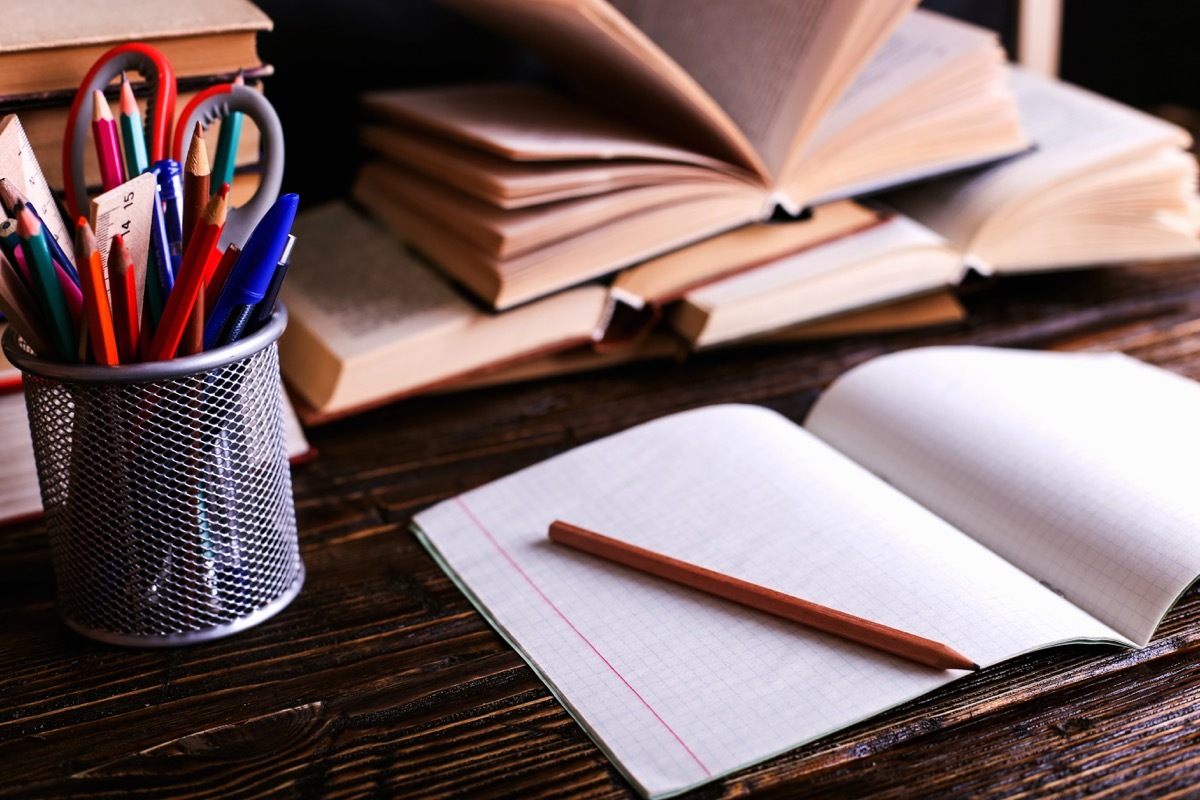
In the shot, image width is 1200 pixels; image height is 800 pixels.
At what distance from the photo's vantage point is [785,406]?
84 cm

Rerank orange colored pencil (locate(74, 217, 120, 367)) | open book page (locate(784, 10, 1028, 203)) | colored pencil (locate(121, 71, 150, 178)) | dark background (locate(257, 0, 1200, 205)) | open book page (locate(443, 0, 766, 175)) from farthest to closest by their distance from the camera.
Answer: dark background (locate(257, 0, 1200, 205))
open book page (locate(784, 10, 1028, 203))
open book page (locate(443, 0, 766, 175))
colored pencil (locate(121, 71, 150, 178))
orange colored pencil (locate(74, 217, 120, 367))

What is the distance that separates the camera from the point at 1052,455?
649 millimetres

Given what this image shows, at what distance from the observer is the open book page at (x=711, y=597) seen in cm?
52

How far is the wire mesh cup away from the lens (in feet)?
1.77

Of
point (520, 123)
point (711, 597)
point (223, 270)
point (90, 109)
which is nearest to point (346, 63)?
point (520, 123)

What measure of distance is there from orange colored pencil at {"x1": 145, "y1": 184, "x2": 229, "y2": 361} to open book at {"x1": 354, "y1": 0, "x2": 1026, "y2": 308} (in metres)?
0.32

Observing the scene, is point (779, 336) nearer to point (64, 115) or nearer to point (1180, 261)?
point (1180, 261)

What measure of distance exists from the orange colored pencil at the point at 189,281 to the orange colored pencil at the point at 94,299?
2 centimetres

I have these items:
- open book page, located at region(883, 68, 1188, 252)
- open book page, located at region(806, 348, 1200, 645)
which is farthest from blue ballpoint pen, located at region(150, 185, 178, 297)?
open book page, located at region(883, 68, 1188, 252)

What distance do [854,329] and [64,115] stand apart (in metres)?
0.59

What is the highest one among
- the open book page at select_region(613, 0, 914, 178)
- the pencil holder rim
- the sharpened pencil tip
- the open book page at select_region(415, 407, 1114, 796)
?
the open book page at select_region(613, 0, 914, 178)

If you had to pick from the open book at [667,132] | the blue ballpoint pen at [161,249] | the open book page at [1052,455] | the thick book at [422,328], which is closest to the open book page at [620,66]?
the open book at [667,132]

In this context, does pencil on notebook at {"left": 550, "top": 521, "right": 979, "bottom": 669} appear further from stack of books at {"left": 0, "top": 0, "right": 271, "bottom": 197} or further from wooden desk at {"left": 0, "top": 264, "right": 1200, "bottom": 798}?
stack of books at {"left": 0, "top": 0, "right": 271, "bottom": 197}

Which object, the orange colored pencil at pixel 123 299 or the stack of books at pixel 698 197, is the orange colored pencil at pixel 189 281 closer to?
the orange colored pencil at pixel 123 299
